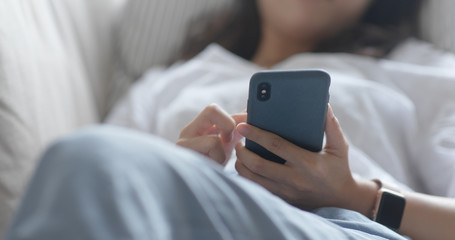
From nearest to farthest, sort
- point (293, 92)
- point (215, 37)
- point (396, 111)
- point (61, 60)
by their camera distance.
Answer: point (293, 92), point (396, 111), point (61, 60), point (215, 37)

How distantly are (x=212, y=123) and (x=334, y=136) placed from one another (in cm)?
15

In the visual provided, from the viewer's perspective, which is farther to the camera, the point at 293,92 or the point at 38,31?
the point at 38,31

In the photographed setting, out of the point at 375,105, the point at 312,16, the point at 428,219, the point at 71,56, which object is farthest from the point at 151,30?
the point at 428,219

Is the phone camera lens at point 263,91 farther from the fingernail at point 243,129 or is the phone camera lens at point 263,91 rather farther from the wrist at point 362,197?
the wrist at point 362,197

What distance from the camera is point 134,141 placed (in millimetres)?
351

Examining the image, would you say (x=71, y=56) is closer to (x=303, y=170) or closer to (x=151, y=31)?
(x=151, y=31)

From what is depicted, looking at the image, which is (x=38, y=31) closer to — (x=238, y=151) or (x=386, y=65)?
(x=238, y=151)

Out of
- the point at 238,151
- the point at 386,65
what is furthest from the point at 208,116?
the point at 386,65

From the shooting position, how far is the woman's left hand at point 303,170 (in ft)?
1.74

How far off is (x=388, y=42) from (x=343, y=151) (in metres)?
0.62

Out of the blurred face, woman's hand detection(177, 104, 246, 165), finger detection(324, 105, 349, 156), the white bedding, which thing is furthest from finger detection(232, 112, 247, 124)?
the blurred face

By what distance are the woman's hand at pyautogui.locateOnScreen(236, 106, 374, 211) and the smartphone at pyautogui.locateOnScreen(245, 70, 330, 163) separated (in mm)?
12

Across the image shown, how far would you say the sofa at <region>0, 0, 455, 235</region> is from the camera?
2.23 feet

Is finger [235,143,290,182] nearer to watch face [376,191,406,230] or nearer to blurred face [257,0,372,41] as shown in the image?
watch face [376,191,406,230]
